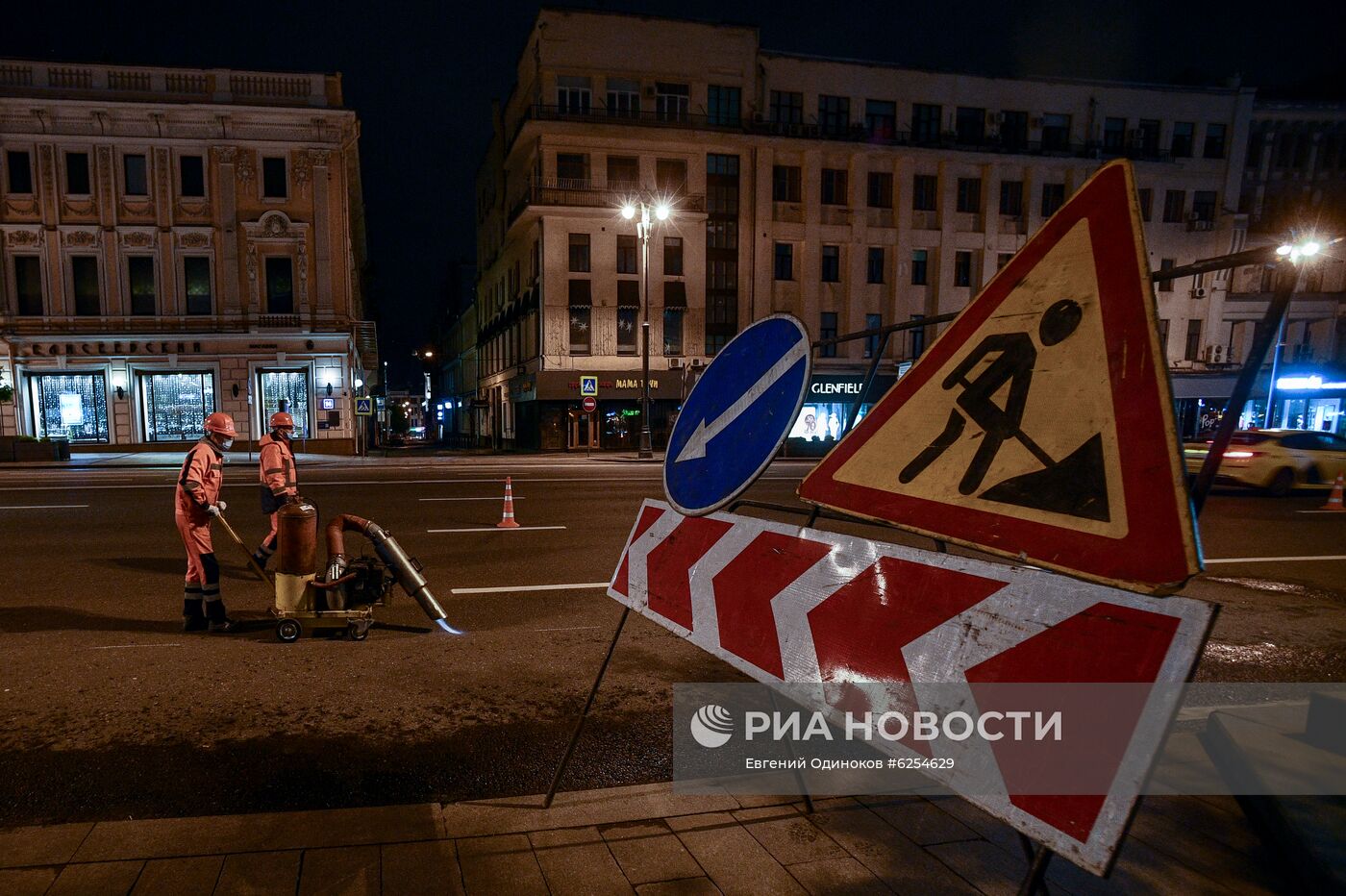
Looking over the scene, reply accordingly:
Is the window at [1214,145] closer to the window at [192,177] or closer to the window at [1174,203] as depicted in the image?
the window at [1174,203]

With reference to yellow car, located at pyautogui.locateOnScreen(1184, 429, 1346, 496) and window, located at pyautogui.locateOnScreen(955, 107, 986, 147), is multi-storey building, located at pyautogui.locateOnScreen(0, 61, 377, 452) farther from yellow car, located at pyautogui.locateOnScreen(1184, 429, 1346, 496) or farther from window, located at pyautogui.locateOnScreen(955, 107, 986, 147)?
yellow car, located at pyautogui.locateOnScreen(1184, 429, 1346, 496)

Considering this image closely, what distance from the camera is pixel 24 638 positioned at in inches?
203

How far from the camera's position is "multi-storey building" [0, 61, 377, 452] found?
27656 mm

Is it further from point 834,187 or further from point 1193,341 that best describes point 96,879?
point 1193,341

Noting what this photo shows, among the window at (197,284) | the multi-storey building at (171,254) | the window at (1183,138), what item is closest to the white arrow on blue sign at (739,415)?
the multi-storey building at (171,254)

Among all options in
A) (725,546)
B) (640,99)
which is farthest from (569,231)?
(725,546)

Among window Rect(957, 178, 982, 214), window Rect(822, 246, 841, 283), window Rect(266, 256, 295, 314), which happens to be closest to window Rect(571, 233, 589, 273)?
window Rect(822, 246, 841, 283)

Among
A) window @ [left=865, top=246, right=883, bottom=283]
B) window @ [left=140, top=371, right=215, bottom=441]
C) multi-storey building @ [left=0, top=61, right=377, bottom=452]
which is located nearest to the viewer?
multi-storey building @ [left=0, top=61, right=377, bottom=452]

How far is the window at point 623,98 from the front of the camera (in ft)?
104

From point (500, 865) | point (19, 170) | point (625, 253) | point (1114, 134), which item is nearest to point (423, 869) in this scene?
point (500, 865)

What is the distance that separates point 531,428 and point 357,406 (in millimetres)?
9578

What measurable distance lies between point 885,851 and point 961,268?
37845 millimetres

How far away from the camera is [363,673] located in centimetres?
460

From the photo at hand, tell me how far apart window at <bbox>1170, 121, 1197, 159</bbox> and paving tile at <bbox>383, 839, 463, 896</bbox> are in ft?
158
